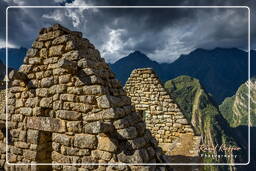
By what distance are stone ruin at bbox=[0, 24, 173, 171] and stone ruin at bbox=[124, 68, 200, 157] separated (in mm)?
4522

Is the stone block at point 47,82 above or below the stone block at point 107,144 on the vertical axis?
above

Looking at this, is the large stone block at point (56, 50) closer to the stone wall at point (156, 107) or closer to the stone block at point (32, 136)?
the stone block at point (32, 136)

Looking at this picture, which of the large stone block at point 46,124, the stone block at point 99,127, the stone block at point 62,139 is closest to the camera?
the stone block at point 99,127

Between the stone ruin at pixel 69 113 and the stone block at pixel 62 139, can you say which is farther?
the stone block at pixel 62 139

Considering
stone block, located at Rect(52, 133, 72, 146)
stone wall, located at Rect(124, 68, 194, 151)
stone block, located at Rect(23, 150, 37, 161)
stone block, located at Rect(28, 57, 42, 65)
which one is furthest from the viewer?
stone wall, located at Rect(124, 68, 194, 151)

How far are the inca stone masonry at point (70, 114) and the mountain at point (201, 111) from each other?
101m

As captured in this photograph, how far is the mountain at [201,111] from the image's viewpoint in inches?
4547

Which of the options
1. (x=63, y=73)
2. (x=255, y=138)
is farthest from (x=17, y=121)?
(x=255, y=138)

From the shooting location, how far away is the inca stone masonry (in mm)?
3268

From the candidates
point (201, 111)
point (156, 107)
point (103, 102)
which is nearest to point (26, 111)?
point (103, 102)

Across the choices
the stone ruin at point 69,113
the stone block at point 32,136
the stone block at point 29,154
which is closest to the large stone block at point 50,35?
the stone ruin at point 69,113

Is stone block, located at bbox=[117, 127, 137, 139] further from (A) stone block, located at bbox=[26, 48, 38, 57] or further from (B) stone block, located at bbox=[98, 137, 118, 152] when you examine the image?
(A) stone block, located at bbox=[26, 48, 38, 57]

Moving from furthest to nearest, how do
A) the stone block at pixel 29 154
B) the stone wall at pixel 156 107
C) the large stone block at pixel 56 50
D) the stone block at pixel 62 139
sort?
the stone wall at pixel 156 107, the stone block at pixel 29 154, the large stone block at pixel 56 50, the stone block at pixel 62 139
